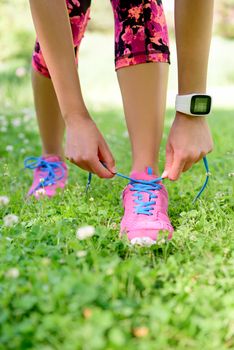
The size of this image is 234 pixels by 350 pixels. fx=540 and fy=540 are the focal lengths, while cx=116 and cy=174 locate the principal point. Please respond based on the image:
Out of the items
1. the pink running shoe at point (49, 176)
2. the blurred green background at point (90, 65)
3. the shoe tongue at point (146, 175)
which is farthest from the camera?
the blurred green background at point (90, 65)

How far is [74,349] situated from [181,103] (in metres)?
0.87

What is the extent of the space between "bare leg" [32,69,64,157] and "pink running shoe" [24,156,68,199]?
0.05m

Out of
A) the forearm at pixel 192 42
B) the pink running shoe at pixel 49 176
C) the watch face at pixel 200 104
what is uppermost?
the forearm at pixel 192 42

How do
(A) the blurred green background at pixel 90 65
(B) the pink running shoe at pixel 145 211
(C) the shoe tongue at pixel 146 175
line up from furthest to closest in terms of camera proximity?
(A) the blurred green background at pixel 90 65, (C) the shoe tongue at pixel 146 175, (B) the pink running shoe at pixel 145 211

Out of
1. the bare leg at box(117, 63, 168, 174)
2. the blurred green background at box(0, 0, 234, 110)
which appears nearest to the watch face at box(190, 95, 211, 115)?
the bare leg at box(117, 63, 168, 174)

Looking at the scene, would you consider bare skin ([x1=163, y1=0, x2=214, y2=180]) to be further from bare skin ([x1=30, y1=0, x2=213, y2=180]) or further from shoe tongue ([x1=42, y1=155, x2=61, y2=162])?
shoe tongue ([x1=42, y1=155, x2=61, y2=162])

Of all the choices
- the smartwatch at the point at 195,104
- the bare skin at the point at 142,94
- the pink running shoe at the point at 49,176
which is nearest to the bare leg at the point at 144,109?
the bare skin at the point at 142,94

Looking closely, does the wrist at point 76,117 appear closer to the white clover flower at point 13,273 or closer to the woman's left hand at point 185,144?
the woman's left hand at point 185,144

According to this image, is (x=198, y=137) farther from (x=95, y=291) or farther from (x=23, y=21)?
(x=23, y=21)

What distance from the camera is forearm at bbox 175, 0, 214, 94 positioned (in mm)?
1510

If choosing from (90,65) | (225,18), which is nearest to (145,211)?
(90,65)

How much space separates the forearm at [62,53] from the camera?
1.43m

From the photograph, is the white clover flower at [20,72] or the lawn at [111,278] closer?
the lawn at [111,278]

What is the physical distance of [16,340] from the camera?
2.85ft
